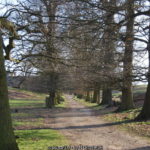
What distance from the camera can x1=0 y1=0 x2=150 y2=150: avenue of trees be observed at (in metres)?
11.3

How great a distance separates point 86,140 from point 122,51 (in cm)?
691

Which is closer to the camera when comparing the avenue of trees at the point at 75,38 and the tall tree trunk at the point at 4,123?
the tall tree trunk at the point at 4,123

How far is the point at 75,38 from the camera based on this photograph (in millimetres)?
12594

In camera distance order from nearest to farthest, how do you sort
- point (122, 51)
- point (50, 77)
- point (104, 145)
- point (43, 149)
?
point (43, 149) < point (104, 145) < point (122, 51) < point (50, 77)

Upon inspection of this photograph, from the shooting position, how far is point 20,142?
1126 centimetres

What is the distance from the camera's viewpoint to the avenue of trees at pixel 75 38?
11.3 metres

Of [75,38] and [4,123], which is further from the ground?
[75,38]

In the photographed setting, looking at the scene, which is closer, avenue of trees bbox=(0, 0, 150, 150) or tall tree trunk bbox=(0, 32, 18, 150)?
tall tree trunk bbox=(0, 32, 18, 150)

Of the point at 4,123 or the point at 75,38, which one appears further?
the point at 75,38

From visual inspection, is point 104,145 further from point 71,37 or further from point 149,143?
point 71,37

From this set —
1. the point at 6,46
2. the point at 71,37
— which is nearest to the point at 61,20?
the point at 71,37

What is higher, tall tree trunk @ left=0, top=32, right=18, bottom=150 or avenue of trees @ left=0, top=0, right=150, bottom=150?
avenue of trees @ left=0, top=0, right=150, bottom=150

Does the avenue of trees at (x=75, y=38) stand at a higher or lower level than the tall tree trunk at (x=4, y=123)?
higher

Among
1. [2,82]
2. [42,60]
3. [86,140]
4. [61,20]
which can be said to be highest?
[61,20]
